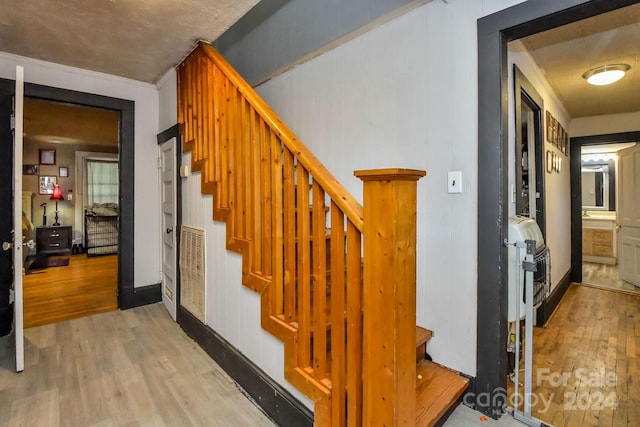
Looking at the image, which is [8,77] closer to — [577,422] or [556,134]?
[577,422]

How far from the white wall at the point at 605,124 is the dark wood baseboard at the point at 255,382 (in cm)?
550

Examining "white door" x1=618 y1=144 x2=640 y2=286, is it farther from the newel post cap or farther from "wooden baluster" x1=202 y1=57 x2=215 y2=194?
"wooden baluster" x1=202 y1=57 x2=215 y2=194

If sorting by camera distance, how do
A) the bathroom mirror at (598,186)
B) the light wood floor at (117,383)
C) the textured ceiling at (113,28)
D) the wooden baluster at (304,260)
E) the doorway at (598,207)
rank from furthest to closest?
the bathroom mirror at (598,186)
the doorway at (598,207)
the textured ceiling at (113,28)
the light wood floor at (117,383)
the wooden baluster at (304,260)

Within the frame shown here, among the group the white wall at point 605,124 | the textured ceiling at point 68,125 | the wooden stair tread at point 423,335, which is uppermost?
the textured ceiling at point 68,125

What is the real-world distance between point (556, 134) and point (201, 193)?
408cm

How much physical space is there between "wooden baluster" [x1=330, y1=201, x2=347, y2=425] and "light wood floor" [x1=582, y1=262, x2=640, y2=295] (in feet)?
16.4

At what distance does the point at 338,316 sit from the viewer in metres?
1.35

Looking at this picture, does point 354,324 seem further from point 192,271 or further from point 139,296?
point 139,296

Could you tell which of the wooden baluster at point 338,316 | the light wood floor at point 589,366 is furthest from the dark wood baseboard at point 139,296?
the light wood floor at point 589,366

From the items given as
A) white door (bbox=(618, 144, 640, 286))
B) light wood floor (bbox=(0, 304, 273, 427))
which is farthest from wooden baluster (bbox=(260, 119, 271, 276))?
white door (bbox=(618, 144, 640, 286))

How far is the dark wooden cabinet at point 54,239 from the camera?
649 centimetres

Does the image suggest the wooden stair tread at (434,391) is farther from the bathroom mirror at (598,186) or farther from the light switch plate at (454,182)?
the bathroom mirror at (598,186)

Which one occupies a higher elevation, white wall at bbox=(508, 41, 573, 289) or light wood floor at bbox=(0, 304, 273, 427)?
white wall at bbox=(508, 41, 573, 289)

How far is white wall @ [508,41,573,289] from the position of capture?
2.28 metres
